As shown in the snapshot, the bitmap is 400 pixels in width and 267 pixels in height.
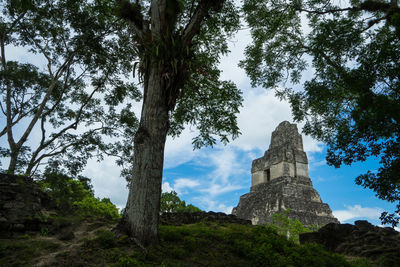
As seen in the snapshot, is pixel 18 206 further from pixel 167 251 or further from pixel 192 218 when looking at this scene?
pixel 192 218

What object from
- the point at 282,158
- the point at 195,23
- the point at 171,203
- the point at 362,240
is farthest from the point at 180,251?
the point at 282,158

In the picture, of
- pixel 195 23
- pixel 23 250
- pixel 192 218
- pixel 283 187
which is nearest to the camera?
pixel 23 250

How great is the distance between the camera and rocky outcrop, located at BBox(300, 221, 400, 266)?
681 centimetres

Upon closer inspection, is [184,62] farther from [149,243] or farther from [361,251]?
[361,251]

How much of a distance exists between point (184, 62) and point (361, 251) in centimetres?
654

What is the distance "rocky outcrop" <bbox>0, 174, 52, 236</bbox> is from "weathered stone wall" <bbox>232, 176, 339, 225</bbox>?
17249 mm

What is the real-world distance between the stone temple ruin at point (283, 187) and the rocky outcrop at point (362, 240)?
11874 mm

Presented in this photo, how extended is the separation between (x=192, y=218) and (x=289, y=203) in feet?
46.0

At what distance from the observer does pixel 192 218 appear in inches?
343

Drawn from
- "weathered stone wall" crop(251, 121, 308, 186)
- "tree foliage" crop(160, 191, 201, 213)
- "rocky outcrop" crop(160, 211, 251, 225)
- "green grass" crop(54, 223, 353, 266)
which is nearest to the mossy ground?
"green grass" crop(54, 223, 353, 266)

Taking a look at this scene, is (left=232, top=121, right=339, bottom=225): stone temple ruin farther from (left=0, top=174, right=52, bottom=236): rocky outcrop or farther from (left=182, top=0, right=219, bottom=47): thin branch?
(left=0, top=174, right=52, bottom=236): rocky outcrop

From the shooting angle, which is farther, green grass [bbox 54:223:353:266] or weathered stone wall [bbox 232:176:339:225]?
weathered stone wall [bbox 232:176:339:225]

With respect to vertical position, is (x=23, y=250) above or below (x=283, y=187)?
below

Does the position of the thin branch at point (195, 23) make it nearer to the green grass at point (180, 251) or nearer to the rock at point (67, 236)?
the green grass at point (180, 251)
